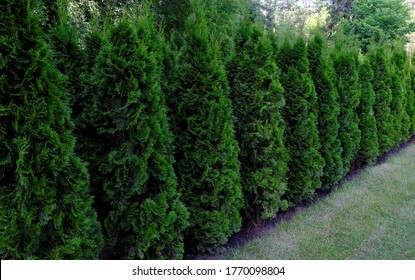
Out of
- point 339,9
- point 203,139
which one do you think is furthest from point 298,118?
point 339,9

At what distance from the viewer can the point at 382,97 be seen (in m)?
8.72

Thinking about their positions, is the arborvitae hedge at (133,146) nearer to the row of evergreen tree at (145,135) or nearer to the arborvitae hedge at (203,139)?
the row of evergreen tree at (145,135)

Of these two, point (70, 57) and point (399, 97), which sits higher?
point (70, 57)

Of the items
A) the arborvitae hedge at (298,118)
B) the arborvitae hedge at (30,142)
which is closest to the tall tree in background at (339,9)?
the arborvitae hedge at (298,118)

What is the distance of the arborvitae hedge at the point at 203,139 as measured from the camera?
3.92 metres

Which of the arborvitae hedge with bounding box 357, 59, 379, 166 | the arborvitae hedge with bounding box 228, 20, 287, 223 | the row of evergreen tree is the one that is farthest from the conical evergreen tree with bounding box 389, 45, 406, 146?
the arborvitae hedge with bounding box 228, 20, 287, 223

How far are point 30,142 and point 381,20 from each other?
2465 cm

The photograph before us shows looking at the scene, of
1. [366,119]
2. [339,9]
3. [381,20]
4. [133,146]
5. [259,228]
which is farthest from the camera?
[339,9]

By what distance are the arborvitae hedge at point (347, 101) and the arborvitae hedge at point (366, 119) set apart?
21.3 inches

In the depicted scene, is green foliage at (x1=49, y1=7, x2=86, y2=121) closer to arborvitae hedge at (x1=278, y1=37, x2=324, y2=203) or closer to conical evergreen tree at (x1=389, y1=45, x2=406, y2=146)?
arborvitae hedge at (x1=278, y1=37, x2=324, y2=203)

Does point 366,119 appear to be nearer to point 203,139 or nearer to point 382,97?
point 382,97

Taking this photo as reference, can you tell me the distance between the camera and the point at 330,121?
243 inches

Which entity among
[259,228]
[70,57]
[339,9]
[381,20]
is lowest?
[259,228]

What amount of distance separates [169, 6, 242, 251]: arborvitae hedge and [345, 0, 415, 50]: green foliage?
20.8 meters
